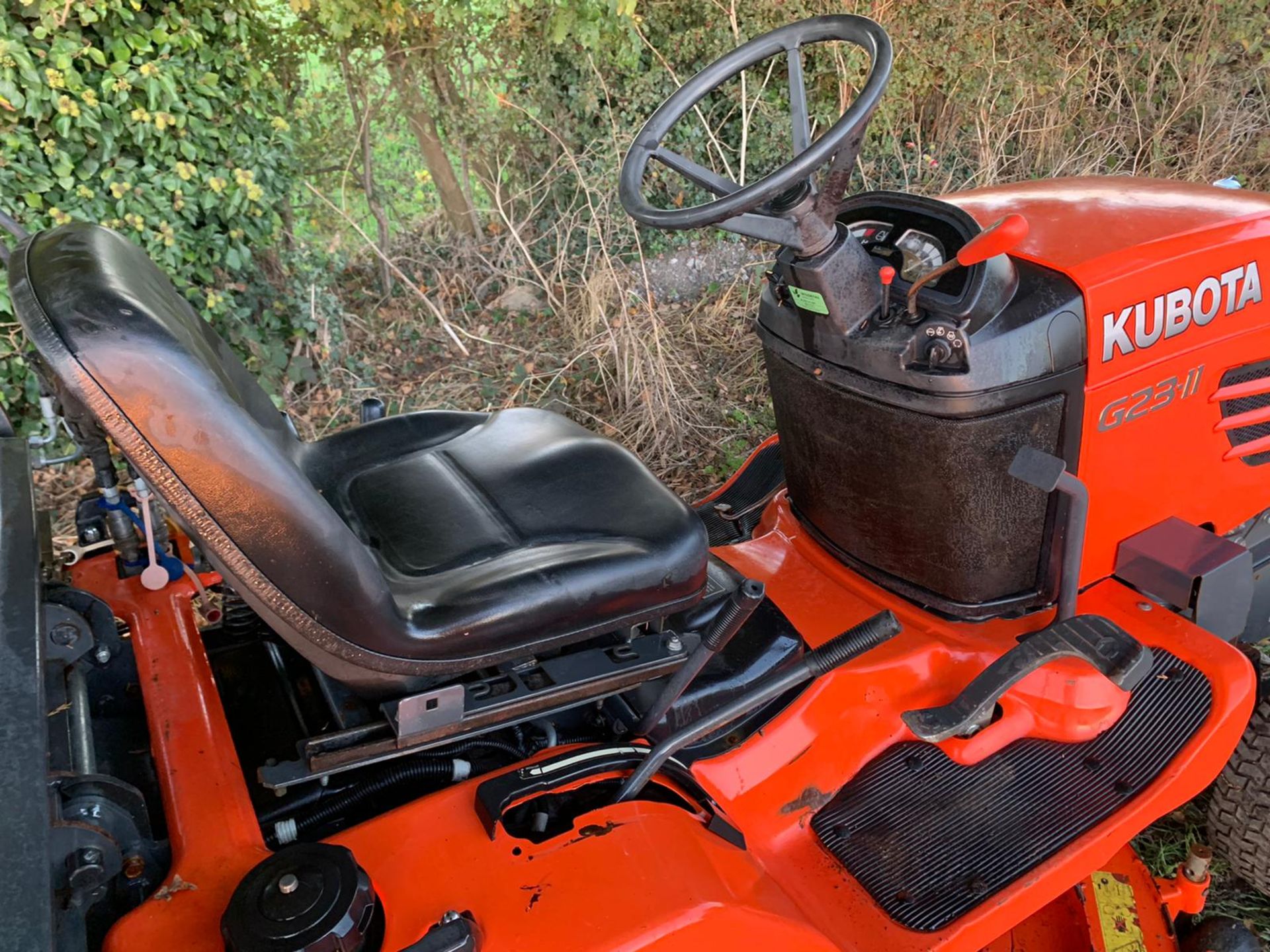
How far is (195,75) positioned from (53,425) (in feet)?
7.92

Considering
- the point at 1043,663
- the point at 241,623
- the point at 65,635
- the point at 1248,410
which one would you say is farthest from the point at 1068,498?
the point at 65,635

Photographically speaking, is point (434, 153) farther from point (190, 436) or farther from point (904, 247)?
point (190, 436)

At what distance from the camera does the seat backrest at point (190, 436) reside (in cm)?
97

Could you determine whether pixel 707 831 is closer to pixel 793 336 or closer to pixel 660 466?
pixel 793 336

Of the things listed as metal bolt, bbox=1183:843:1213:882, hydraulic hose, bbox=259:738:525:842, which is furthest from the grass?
hydraulic hose, bbox=259:738:525:842

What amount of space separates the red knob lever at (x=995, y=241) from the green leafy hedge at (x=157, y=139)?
9.52 ft

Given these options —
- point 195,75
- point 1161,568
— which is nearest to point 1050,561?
point 1161,568

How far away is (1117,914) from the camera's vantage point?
170 centimetres

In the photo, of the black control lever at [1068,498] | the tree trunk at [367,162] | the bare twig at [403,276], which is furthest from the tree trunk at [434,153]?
the black control lever at [1068,498]

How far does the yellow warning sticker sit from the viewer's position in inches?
65.1

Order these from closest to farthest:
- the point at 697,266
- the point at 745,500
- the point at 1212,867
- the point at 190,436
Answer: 1. the point at 190,436
2. the point at 1212,867
3. the point at 745,500
4. the point at 697,266

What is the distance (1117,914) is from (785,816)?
650 millimetres

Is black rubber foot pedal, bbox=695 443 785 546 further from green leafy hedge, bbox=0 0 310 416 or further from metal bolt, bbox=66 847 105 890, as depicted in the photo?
green leafy hedge, bbox=0 0 310 416

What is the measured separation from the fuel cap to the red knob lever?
119cm
